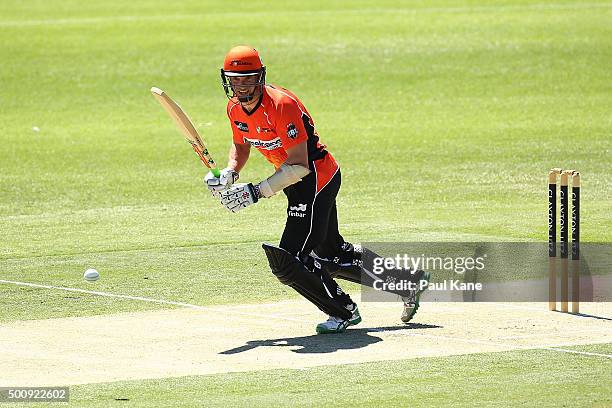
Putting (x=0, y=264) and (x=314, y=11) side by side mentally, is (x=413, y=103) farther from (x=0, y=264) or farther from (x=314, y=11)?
(x=0, y=264)

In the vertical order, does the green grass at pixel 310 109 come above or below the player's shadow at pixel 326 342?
above

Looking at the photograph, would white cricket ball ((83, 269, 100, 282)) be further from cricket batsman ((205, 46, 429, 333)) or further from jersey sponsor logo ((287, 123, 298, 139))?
jersey sponsor logo ((287, 123, 298, 139))

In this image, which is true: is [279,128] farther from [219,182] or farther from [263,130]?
[219,182]

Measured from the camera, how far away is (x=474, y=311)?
9547 millimetres

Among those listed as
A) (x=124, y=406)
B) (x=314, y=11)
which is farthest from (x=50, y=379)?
(x=314, y=11)

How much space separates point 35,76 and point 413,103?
7.90 m

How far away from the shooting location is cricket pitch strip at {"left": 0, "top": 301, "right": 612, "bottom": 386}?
26.1ft

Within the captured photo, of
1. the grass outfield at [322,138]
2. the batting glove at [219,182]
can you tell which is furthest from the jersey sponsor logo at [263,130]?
the grass outfield at [322,138]

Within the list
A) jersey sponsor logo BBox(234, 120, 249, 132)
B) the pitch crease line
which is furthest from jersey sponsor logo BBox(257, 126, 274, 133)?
the pitch crease line

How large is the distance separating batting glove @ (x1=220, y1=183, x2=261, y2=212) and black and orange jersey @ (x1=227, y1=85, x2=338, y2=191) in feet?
1.23

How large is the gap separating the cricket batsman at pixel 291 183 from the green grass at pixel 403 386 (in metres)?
1.13

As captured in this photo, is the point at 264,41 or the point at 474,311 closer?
the point at 474,311

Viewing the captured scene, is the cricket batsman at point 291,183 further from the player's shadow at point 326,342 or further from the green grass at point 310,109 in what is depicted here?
the green grass at point 310,109

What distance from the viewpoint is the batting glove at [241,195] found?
8727 mm
